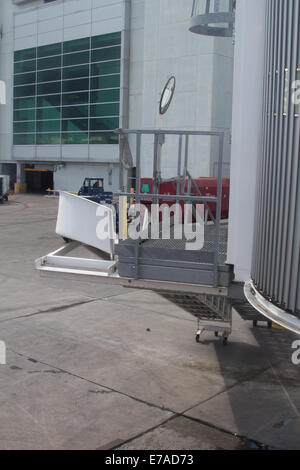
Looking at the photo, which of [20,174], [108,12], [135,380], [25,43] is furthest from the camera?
[20,174]

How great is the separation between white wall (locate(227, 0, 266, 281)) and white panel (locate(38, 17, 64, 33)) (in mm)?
46016

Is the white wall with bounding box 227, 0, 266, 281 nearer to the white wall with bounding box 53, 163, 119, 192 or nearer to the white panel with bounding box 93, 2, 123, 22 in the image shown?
the white wall with bounding box 53, 163, 119, 192

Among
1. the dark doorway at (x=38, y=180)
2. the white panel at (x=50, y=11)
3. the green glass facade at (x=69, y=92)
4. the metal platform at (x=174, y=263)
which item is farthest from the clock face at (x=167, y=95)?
the dark doorway at (x=38, y=180)

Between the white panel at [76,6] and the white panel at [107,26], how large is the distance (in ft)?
6.37

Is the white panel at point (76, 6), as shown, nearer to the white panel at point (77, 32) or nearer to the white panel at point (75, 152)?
the white panel at point (77, 32)

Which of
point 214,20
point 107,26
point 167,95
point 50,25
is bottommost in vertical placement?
point 167,95

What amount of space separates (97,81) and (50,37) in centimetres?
789

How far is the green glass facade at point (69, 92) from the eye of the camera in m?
43.5

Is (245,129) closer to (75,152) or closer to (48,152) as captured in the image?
(75,152)

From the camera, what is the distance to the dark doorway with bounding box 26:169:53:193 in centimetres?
5681

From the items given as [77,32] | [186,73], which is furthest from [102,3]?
[186,73]

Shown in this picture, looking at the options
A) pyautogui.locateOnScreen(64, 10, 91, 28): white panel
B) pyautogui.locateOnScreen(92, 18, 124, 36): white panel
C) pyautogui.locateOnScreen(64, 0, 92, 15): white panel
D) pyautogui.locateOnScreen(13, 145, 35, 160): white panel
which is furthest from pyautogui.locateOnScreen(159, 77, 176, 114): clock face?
pyautogui.locateOnScreen(13, 145, 35, 160): white panel

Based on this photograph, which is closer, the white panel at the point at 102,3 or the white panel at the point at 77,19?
the white panel at the point at 102,3

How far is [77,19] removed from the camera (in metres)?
45.2
